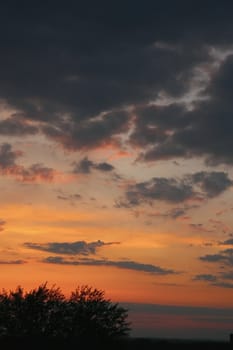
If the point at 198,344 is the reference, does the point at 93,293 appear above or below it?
above

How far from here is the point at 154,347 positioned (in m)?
55.2

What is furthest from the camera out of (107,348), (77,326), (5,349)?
(77,326)

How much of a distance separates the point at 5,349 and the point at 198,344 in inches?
707

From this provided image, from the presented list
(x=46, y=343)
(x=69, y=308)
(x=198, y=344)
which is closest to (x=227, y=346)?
(x=198, y=344)

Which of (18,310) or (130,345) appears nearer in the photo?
(130,345)

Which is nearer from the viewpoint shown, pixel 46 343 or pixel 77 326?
pixel 46 343

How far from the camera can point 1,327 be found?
7625 cm

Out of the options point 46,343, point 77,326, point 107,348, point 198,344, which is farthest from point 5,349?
A: point 77,326

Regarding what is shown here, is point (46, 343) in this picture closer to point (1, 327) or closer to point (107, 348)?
point (107, 348)

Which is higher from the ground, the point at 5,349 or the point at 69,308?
the point at 69,308

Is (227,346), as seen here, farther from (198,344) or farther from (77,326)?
(77,326)

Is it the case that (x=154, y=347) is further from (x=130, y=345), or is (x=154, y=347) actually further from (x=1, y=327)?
(x=1, y=327)

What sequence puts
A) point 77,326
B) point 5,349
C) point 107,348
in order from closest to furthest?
point 5,349, point 107,348, point 77,326

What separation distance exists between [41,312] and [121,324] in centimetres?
1001
